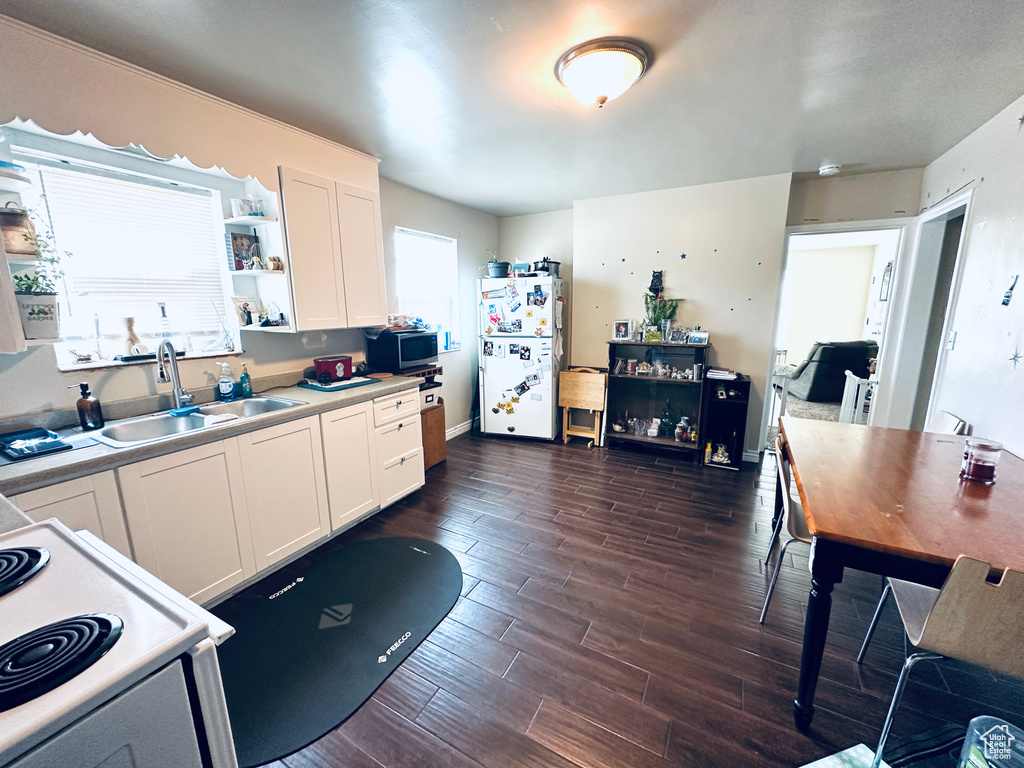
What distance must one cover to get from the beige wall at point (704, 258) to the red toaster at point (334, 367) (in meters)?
2.61

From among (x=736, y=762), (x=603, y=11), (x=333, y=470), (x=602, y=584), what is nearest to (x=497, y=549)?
(x=602, y=584)

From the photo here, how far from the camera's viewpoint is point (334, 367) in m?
2.91

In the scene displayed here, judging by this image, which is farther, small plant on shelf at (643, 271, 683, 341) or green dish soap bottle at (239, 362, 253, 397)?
small plant on shelf at (643, 271, 683, 341)

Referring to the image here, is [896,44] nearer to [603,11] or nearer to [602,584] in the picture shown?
[603,11]

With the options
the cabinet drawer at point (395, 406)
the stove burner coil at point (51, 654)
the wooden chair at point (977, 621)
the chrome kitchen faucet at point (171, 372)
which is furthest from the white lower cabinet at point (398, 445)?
the wooden chair at point (977, 621)

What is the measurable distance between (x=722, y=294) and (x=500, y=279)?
2165 mm

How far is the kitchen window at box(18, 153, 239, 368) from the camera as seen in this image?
74.7 inches

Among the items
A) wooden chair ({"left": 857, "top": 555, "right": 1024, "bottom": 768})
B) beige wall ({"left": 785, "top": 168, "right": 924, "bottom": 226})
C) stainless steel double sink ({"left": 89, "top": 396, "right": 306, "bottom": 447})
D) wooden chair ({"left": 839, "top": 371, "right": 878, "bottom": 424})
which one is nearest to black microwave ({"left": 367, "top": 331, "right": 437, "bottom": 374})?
stainless steel double sink ({"left": 89, "top": 396, "right": 306, "bottom": 447})

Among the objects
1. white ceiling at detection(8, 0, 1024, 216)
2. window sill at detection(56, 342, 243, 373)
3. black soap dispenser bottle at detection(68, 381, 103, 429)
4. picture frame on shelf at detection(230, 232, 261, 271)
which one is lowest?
black soap dispenser bottle at detection(68, 381, 103, 429)

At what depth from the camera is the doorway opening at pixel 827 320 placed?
5.53 meters

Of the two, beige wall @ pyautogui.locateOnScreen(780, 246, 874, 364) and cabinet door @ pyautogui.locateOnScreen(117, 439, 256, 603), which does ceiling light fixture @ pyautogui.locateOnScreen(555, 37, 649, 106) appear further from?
beige wall @ pyautogui.locateOnScreen(780, 246, 874, 364)

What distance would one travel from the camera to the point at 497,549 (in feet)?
8.00

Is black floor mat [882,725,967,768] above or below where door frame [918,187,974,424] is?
below

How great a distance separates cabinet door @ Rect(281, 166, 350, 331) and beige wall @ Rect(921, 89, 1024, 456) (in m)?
3.76
